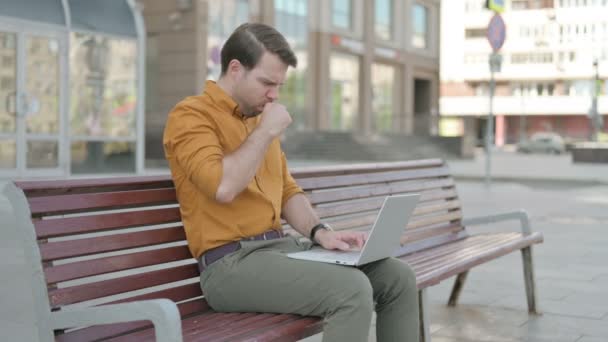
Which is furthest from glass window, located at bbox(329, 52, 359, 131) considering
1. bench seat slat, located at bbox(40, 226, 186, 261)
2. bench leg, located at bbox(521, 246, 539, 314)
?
bench seat slat, located at bbox(40, 226, 186, 261)

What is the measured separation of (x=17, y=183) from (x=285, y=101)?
33.0 metres

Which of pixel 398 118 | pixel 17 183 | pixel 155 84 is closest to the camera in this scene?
pixel 17 183

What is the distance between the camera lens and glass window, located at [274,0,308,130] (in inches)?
1371

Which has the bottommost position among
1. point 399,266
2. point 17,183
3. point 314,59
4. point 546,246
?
point 546,246

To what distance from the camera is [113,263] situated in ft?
9.76

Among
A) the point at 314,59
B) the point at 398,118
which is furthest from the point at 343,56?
the point at 398,118

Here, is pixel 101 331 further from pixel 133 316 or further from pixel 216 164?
pixel 216 164

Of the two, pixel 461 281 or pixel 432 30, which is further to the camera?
pixel 432 30

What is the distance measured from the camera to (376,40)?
42031mm

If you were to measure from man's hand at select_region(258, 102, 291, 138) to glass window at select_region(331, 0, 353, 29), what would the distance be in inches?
1392

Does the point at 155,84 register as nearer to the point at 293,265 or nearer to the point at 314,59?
the point at 314,59

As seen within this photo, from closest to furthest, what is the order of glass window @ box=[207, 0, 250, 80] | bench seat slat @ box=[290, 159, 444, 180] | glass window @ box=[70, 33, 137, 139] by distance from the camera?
bench seat slat @ box=[290, 159, 444, 180]
glass window @ box=[70, 33, 137, 139]
glass window @ box=[207, 0, 250, 80]

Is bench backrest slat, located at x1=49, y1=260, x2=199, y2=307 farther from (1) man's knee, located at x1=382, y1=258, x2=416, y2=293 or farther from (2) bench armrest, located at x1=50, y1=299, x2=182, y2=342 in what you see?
(1) man's knee, located at x1=382, y1=258, x2=416, y2=293

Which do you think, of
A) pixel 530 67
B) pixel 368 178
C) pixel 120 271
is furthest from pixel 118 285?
pixel 530 67
